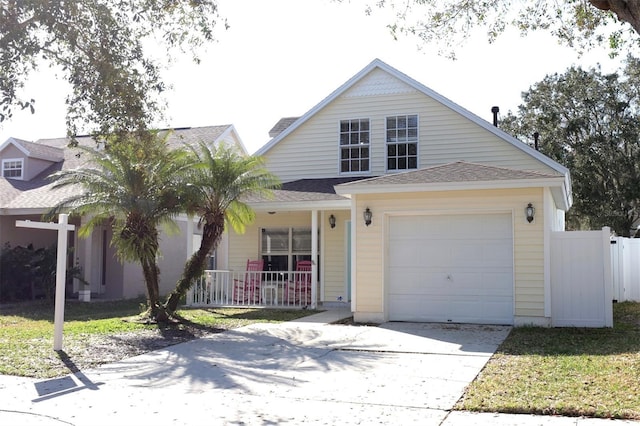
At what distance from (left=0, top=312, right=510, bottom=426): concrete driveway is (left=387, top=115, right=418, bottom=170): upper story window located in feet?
25.7

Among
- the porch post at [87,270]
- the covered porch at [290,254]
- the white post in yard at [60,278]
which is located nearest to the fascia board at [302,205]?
Answer: the covered porch at [290,254]

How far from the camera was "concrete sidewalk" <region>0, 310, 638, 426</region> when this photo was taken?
607cm

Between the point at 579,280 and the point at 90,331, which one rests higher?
the point at 579,280

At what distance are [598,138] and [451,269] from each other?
2525cm

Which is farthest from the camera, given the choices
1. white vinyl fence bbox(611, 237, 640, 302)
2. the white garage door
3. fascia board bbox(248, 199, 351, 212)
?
white vinyl fence bbox(611, 237, 640, 302)

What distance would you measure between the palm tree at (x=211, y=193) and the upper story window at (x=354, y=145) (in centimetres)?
463

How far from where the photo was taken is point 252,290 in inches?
677

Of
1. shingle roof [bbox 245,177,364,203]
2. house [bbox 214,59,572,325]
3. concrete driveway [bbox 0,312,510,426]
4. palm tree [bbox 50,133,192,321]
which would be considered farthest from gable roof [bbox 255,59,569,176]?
concrete driveway [bbox 0,312,510,426]

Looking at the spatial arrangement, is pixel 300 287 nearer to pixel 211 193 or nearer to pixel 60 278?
pixel 211 193

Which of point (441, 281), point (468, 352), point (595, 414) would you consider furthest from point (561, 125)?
point (595, 414)

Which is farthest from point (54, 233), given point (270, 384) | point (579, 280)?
point (579, 280)

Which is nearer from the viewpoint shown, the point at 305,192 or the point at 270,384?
the point at 270,384

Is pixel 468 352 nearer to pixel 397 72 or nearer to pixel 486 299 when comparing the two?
pixel 486 299

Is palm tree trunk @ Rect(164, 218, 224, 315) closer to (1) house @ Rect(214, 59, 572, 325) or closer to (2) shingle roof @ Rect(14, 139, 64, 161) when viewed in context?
(1) house @ Rect(214, 59, 572, 325)
